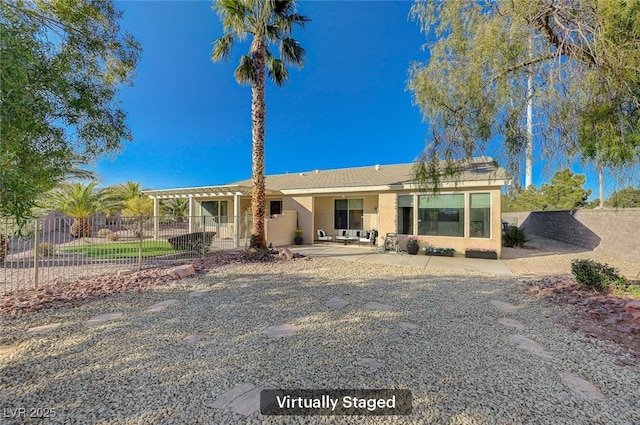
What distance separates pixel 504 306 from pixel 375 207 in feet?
32.2

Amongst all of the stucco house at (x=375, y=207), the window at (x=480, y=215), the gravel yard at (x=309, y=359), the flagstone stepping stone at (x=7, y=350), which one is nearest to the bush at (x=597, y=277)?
the gravel yard at (x=309, y=359)

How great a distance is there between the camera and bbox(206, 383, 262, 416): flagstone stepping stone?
250 cm

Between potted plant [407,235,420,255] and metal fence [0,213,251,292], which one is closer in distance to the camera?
metal fence [0,213,251,292]

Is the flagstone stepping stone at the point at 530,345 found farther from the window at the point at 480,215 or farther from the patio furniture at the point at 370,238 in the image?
the patio furniture at the point at 370,238

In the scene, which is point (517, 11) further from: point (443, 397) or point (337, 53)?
point (337, 53)

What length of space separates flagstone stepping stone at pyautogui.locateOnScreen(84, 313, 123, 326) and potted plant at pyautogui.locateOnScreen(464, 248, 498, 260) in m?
12.0

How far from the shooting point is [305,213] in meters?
15.7

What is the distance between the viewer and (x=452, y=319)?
4793 mm

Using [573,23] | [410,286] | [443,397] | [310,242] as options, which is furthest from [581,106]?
[310,242]


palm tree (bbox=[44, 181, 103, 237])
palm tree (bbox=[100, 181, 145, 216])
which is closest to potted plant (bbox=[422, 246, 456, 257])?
palm tree (bbox=[44, 181, 103, 237])

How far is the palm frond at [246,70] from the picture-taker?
10.3 m

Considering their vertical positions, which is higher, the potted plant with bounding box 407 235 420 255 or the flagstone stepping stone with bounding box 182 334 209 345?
the potted plant with bounding box 407 235 420 255

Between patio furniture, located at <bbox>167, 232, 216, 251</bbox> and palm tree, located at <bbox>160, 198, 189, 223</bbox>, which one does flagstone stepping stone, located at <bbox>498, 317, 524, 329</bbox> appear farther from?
palm tree, located at <bbox>160, 198, 189, 223</bbox>

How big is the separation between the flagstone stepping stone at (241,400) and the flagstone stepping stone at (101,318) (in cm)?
330
